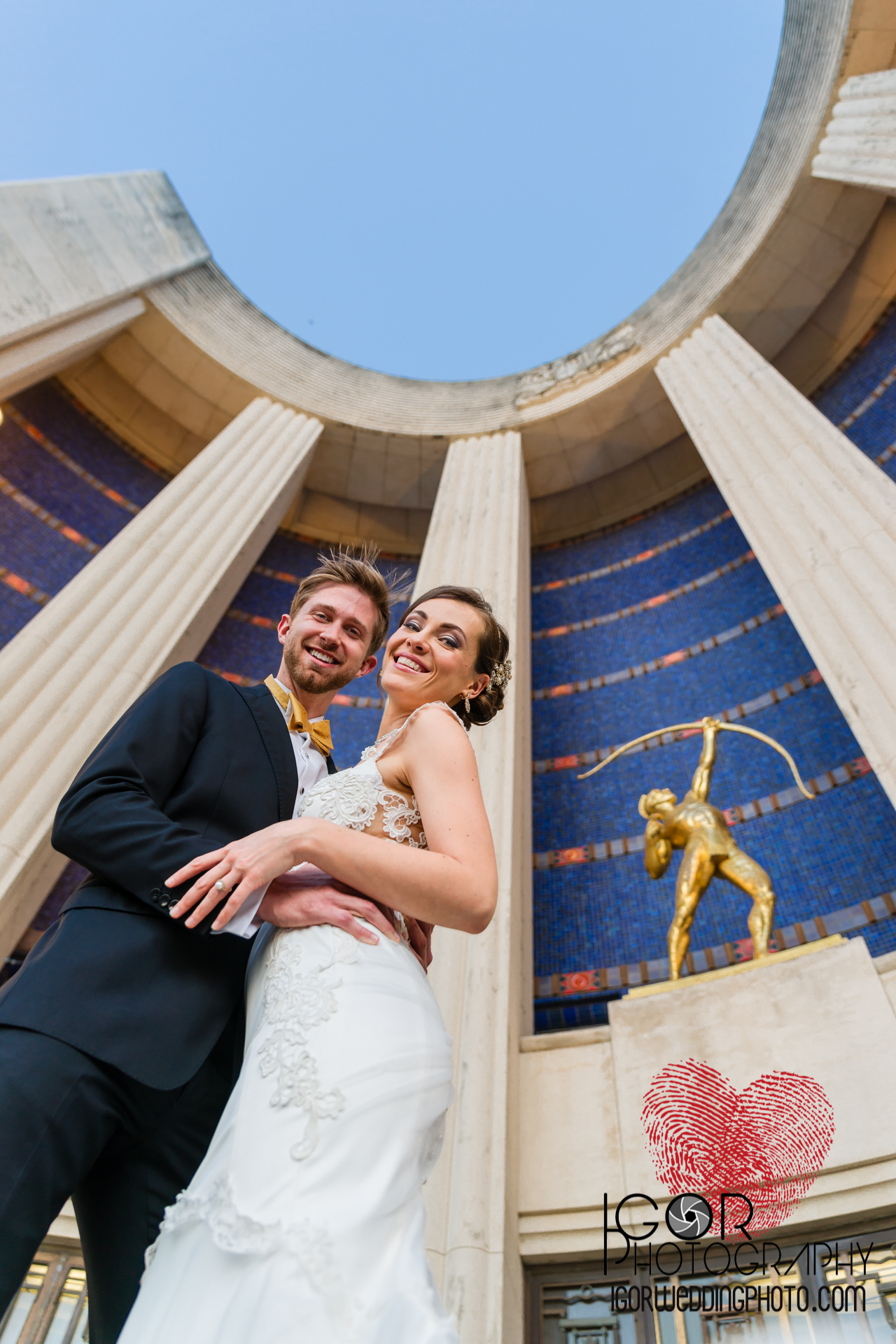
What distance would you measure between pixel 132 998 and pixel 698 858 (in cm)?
372

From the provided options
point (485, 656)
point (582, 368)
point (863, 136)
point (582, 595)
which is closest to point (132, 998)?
point (485, 656)

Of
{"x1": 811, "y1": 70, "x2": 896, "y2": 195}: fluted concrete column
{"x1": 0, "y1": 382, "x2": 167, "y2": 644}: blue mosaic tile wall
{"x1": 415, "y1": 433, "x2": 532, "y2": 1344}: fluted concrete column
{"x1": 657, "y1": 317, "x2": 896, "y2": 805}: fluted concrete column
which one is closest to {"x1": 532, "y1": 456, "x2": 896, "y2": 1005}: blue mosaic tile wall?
{"x1": 415, "y1": 433, "x2": 532, "y2": 1344}: fluted concrete column

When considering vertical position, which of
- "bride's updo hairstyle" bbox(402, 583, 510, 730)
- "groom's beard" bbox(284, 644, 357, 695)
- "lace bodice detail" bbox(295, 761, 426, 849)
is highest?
"bride's updo hairstyle" bbox(402, 583, 510, 730)

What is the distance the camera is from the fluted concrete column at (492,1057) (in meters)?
3.00

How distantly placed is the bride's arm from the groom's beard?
477mm

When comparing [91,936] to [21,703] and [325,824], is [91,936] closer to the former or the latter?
[325,824]

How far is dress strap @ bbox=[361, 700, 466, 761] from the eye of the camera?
55.4 inches

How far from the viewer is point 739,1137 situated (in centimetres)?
327

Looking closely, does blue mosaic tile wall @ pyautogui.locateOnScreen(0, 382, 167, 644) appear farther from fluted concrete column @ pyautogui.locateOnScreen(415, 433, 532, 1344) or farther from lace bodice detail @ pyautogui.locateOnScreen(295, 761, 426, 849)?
lace bodice detail @ pyautogui.locateOnScreen(295, 761, 426, 849)

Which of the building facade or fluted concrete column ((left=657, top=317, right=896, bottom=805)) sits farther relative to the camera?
fluted concrete column ((left=657, top=317, right=896, bottom=805))

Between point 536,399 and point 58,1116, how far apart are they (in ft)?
29.6

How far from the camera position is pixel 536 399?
29.8 ft

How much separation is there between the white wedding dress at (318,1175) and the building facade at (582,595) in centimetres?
107

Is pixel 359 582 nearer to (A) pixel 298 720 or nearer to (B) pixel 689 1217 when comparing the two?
(A) pixel 298 720
